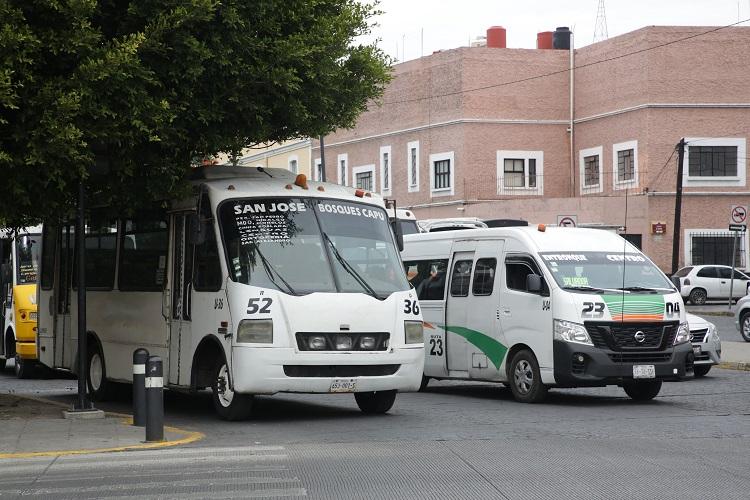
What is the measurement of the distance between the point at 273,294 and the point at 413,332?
1825 mm

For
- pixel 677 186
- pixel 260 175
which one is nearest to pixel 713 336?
pixel 260 175

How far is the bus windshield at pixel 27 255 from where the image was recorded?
989 inches

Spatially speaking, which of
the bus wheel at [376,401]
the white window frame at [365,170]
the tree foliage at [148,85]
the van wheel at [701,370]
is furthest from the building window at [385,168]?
the bus wheel at [376,401]

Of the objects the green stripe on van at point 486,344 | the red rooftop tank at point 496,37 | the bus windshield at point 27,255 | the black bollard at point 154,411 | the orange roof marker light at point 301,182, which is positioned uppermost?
the red rooftop tank at point 496,37

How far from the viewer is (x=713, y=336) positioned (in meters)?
21.1

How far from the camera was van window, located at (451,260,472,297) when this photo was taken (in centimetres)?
1881

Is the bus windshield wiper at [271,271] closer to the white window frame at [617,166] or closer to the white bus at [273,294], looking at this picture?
the white bus at [273,294]

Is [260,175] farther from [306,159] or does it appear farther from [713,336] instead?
[306,159]

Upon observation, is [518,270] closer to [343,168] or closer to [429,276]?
[429,276]

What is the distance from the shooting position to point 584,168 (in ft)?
195

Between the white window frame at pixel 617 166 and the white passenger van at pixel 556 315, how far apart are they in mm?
36828

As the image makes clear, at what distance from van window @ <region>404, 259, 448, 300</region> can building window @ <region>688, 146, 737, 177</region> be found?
1423 inches

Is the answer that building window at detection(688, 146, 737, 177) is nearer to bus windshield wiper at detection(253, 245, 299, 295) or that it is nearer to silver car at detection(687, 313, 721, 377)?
silver car at detection(687, 313, 721, 377)

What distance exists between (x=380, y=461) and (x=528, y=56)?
4992 centimetres
